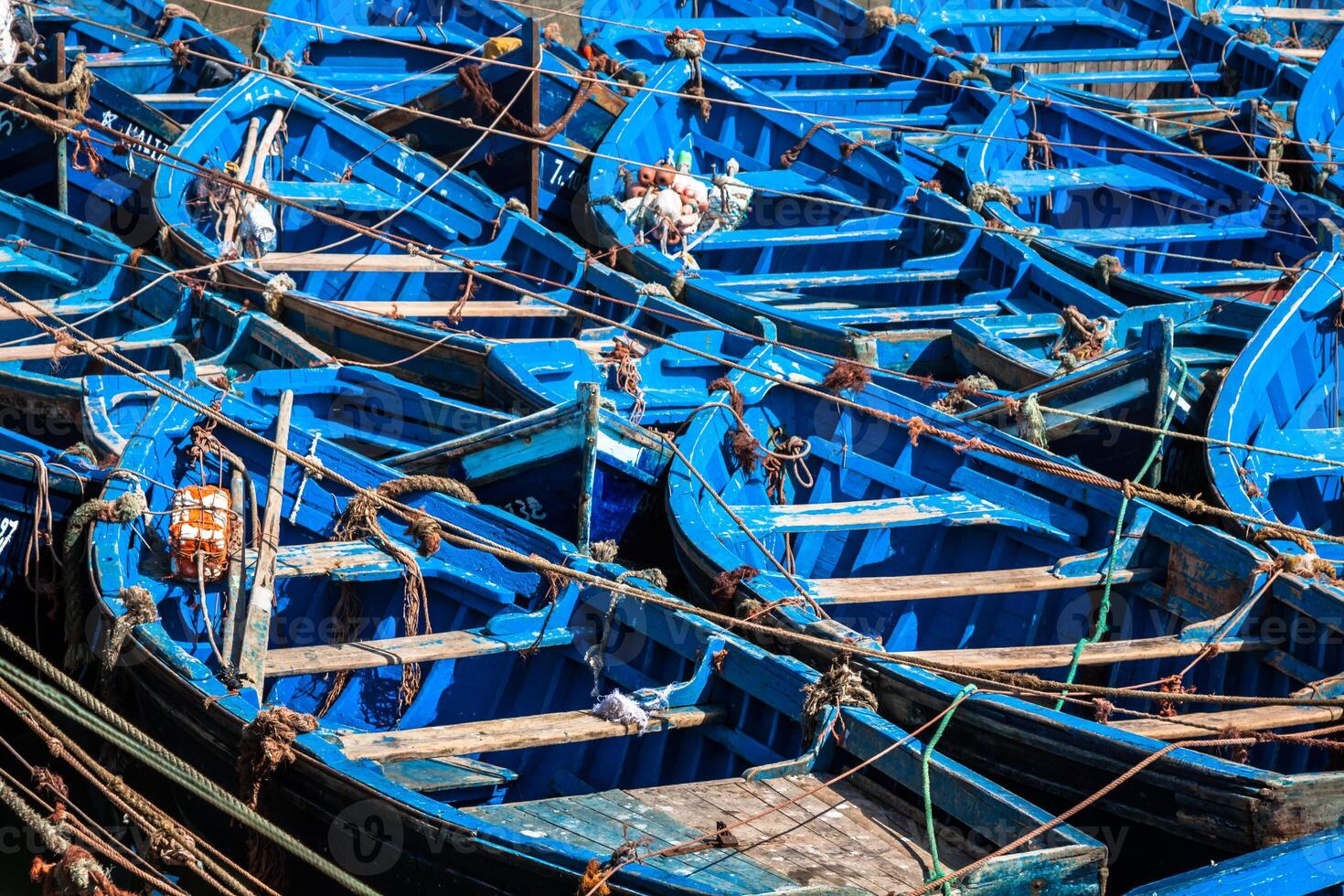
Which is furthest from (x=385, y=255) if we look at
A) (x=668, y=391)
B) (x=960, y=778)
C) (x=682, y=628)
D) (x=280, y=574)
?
(x=960, y=778)

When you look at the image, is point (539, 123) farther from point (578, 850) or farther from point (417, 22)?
point (578, 850)

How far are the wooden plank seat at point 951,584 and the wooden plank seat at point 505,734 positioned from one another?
1.01 m

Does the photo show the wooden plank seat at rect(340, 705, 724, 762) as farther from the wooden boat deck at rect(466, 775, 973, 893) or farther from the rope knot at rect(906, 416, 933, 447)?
the rope knot at rect(906, 416, 933, 447)

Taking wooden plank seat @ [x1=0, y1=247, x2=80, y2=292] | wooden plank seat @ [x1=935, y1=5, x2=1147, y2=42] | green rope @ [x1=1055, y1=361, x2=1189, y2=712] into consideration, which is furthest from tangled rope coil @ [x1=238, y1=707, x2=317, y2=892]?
wooden plank seat @ [x1=935, y1=5, x2=1147, y2=42]

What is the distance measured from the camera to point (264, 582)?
7441 millimetres

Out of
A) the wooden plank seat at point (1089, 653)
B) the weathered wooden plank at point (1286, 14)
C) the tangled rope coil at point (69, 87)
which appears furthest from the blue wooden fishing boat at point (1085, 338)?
the weathered wooden plank at point (1286, 14)

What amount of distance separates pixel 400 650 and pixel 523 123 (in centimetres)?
693

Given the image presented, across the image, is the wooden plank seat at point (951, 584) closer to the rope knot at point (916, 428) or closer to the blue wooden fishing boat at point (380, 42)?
the rope knot at point (916, 428)

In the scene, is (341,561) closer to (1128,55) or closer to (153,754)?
(153,754)

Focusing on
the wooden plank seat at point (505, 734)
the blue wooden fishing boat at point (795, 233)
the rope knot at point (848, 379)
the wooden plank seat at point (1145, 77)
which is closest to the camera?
the wooden plank seat at point (505, 734)

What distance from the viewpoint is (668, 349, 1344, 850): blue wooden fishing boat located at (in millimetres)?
6312

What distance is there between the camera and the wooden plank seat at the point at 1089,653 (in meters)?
7.18

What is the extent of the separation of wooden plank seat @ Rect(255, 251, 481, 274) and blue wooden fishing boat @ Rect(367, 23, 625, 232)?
1471 millimetres

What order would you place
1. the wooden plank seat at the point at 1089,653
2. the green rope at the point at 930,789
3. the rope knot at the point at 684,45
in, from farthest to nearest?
1. the rope knot at the point at 684,45
2. the wooden plank seat at the point at 1089,653
3. the green rope at the point at 930,789
